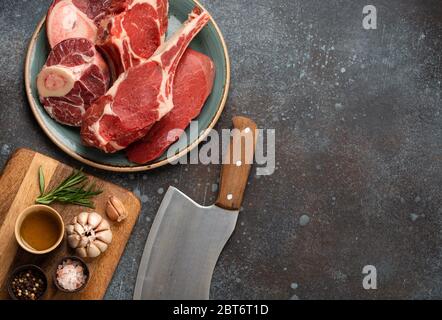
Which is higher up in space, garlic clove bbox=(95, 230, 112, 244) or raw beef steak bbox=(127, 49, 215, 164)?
raw beef steak bbox=(127, 49, 215, 164)

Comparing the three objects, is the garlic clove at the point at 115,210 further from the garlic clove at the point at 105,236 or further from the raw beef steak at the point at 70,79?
the raw beef steak at the point at 70,79

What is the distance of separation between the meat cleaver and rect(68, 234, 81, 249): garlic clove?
249 mm

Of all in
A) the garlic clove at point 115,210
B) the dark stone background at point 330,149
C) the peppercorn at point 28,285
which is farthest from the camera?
the dark stone background at point 330,149

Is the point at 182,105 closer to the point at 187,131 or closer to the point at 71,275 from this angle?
the point at 187,131

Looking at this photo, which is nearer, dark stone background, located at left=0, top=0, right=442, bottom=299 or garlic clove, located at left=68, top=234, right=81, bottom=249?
garlic clove, located at left=68, top=234, right=81, bottom=249

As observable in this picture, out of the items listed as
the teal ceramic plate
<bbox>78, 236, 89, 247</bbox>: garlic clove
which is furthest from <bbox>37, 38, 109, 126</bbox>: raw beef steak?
<bbox>78, 236, 89, 247</bbox>: garlic clove

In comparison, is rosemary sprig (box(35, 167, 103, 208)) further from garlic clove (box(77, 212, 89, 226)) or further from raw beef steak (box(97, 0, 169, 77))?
raw beef steak (box(97, 0, 169, 77))

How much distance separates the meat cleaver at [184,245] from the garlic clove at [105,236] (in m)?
0.15

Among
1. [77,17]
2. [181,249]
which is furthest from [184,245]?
[77,17]

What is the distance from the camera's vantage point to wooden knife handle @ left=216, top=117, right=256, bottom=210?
2012 mm

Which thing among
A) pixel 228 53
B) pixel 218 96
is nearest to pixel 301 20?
pixel 228 53

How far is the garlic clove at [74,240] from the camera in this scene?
1.86 metres

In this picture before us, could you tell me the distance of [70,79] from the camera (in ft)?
6.26

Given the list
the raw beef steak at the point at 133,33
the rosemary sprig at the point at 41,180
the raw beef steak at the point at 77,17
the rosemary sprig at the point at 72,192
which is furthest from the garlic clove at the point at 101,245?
the raw beef steak at the point at 77,17
